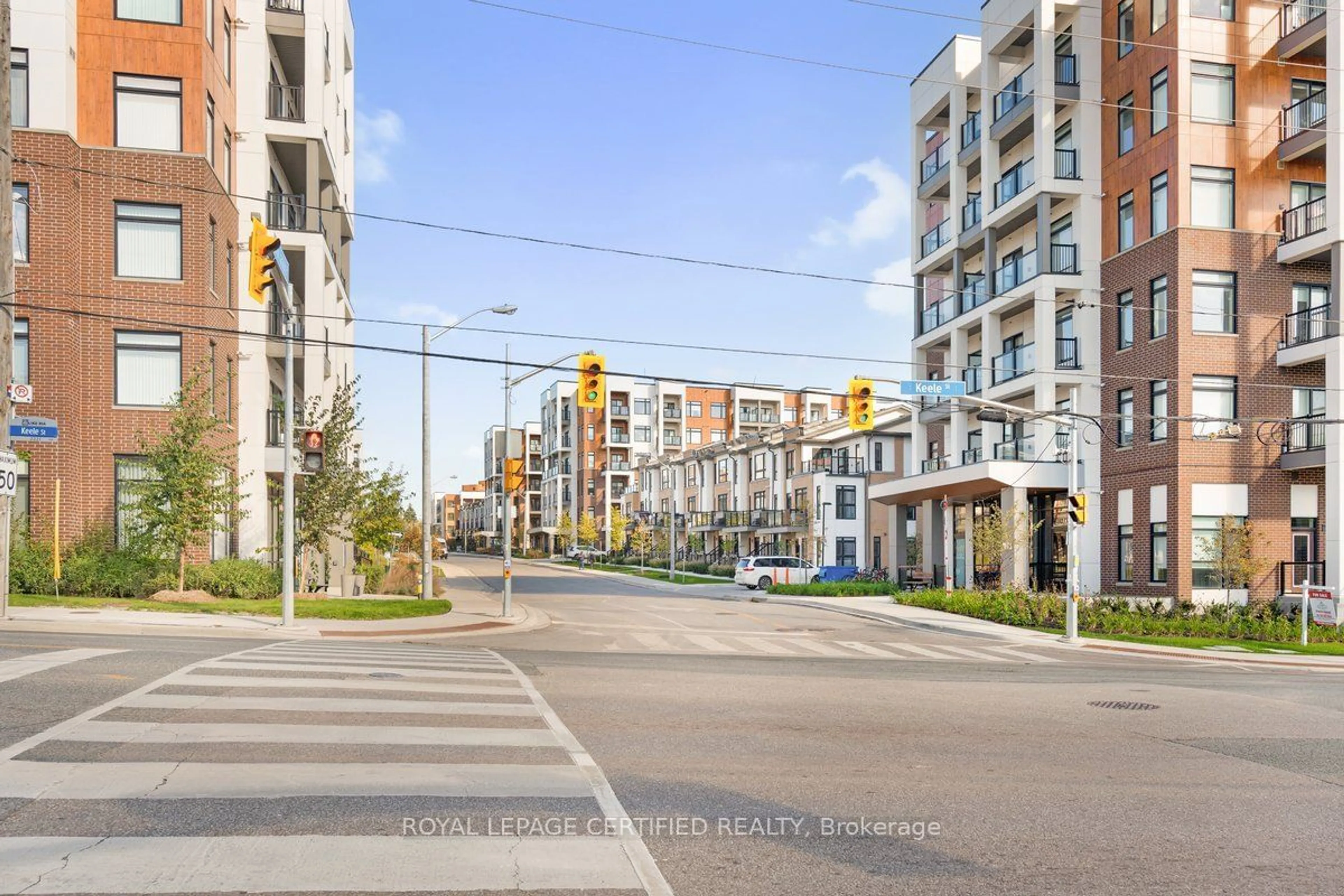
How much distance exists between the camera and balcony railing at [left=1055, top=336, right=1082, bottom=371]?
135 feet

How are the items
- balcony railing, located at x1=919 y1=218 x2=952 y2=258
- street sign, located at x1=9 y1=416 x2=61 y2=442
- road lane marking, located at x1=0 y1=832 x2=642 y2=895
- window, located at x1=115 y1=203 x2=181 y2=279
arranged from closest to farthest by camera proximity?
road lane marking, located at x1=0 y1=832 x2=642 y2=895, street sign, located at x1=9 y1=416 x2=61 y2=442, window, located at x1=115 y1=203 x2=181 y2=279, balcony railing, located at x1=919 y1=218 x2=952 y2=258

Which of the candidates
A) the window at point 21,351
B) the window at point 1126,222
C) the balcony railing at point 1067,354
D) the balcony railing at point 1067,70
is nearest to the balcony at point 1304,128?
the window at point 1126,222

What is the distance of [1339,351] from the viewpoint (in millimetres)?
34406

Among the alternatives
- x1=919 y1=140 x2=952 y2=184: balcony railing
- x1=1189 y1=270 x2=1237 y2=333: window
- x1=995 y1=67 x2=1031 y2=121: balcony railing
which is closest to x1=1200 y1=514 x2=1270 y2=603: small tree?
x1=1189 y1=270 x2=1237 y2=333: window

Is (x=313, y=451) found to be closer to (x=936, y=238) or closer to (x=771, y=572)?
(x=936, y=238)

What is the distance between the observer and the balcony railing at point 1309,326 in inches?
1396

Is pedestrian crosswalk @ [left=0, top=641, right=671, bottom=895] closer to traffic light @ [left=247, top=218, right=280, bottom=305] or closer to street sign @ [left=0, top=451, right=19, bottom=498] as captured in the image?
traffic light @ [left=247, top=218, right=280, bottom=305]

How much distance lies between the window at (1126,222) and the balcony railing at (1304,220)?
4727 mm

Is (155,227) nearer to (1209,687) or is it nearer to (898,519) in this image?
(1209,687)

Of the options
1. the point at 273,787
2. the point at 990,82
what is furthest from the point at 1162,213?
the point at 273,787

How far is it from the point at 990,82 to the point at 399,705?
41756mm

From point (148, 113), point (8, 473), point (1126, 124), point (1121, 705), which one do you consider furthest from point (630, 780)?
point (1126, 124)

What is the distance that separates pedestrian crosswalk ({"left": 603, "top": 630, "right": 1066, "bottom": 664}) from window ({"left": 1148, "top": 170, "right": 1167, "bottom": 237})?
60.6ft

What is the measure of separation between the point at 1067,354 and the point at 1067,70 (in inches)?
417
